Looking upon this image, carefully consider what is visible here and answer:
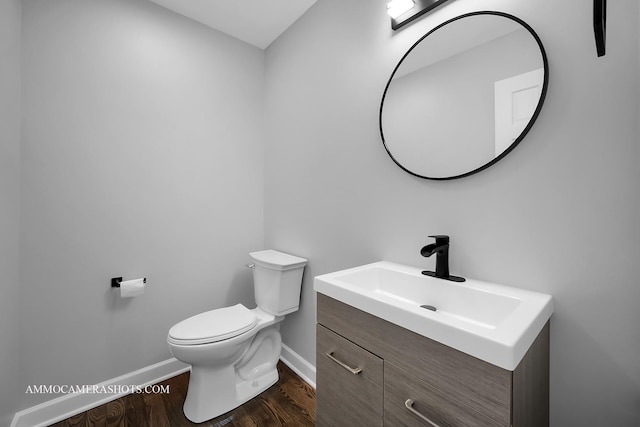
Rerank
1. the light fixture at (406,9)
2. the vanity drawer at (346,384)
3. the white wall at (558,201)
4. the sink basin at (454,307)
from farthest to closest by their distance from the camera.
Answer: the light fixture at (406,9), the vanity drawer at (346,384), the white wall at (558,201), the sink basin at (454,307)

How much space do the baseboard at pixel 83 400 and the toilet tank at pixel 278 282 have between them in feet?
2.54

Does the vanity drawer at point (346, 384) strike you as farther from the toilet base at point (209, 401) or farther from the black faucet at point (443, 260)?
the toilet base at point (209, 401)

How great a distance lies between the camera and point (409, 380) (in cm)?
75

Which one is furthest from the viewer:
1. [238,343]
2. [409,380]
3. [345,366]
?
[238,343]

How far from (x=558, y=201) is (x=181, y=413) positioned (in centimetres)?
205

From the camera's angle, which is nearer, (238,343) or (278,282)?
(238,343)

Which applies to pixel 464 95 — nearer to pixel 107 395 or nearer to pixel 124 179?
pixel 124 179

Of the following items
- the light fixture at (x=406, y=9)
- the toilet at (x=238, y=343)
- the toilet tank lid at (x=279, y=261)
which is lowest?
the toilet at (x=238, y=343)

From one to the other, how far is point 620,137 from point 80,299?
8.20 ft

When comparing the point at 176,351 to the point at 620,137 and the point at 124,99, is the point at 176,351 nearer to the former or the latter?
the point at 124,99

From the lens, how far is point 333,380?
100 cm

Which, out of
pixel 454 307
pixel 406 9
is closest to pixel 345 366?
pixel 454 307

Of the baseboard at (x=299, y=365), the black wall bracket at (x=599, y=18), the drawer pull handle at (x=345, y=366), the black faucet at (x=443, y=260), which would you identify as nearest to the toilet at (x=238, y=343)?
the baseboard at (x=299, y=365)

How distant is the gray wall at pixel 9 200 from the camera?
118 cm
